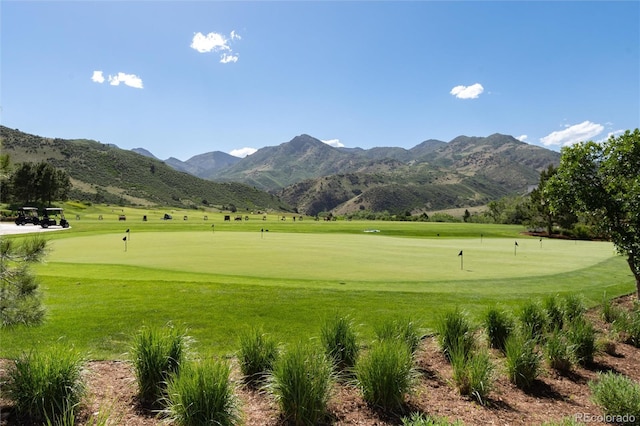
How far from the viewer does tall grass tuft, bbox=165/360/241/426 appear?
13.7 ft

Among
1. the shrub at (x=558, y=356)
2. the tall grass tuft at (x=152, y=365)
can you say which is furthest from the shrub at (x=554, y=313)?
the tall grass tuft at (x=152, y=365)

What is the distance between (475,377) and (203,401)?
397 cm

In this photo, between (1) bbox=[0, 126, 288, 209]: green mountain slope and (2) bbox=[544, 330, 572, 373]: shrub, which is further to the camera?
(1) bbox=[0, 126, 288, 209]: green mountain slope

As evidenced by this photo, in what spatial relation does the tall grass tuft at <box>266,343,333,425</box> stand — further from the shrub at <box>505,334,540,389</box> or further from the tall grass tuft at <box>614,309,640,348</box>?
the tall grass tuft at <box>614,309,640,348</box>

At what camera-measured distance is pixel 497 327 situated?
7.98 meters

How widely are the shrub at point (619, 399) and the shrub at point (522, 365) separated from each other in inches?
35.9

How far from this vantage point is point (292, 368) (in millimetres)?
4688

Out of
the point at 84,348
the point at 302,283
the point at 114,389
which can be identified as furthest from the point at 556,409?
the point at 302,283

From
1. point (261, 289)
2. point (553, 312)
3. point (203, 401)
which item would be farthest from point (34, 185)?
point (553, 312)

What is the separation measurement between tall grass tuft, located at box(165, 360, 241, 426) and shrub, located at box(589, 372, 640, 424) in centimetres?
502

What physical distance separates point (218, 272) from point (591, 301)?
14.8 m

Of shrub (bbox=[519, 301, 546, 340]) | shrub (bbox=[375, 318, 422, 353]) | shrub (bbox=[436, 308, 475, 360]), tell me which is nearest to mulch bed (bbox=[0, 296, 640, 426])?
shrub (bbox=[375, 318, 422, 353])

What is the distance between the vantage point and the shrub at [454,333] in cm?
707

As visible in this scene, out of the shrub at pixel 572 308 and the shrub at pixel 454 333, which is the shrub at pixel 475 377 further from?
the shrub at pixel 572 308
